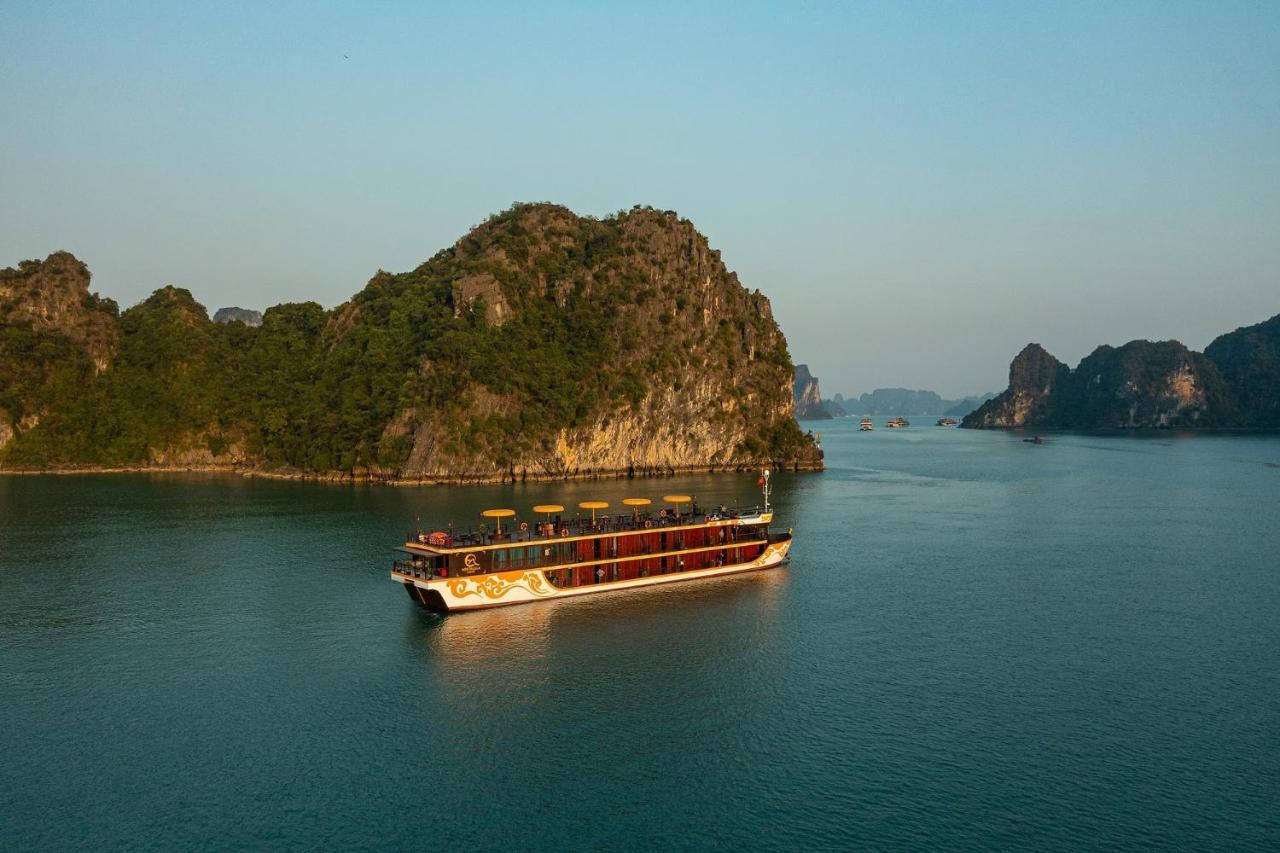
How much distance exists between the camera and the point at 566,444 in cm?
14425

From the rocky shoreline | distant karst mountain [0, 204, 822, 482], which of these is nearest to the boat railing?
the rocky shoreline

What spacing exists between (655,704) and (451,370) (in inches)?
4259

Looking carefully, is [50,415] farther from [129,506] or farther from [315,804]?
[315,804]

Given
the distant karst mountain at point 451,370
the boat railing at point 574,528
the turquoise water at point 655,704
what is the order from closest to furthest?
the turquoise water at point 655,704 → the boat railing at point 574,528 → the distant karst mountain at point 451,370

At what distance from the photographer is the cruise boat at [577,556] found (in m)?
53.1

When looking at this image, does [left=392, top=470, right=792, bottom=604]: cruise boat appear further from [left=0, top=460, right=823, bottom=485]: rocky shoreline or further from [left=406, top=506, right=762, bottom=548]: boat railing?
[left=0, top=460, right=823, bottom=485]: rocky shoreline

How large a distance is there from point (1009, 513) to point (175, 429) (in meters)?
142

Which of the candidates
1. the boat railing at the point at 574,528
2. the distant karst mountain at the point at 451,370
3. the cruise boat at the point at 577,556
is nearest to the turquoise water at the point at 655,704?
the cruise boat at the point at 577,556

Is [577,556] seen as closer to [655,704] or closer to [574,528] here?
[574,528]

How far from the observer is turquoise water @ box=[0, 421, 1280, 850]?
1134 inches

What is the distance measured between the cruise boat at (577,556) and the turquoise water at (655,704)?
182cm

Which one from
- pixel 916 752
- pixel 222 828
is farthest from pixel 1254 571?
pixel 222 828

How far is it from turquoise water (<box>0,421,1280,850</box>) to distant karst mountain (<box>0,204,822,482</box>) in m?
66.4

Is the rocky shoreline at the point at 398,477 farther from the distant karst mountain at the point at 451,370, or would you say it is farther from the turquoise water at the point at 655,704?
the turquoise water at the point at 655,704
